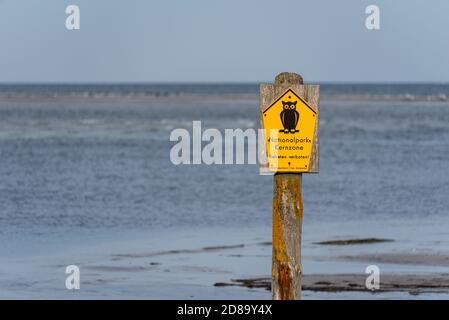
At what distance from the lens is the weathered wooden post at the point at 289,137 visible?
9594 millimetres

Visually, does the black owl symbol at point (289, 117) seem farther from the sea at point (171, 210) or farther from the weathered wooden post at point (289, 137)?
the sea at point (171, 210)

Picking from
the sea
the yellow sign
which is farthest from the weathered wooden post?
the sea

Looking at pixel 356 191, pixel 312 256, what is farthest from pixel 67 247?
pixel 356 191

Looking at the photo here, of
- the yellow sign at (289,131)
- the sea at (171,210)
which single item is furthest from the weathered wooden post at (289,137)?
the sea at (171,210)

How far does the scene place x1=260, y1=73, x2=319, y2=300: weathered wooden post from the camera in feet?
31.5

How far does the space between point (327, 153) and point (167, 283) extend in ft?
90.8

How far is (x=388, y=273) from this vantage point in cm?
1648

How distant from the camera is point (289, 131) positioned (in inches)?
378

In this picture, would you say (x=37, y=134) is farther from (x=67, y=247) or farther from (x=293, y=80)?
(x=293, y=80)
